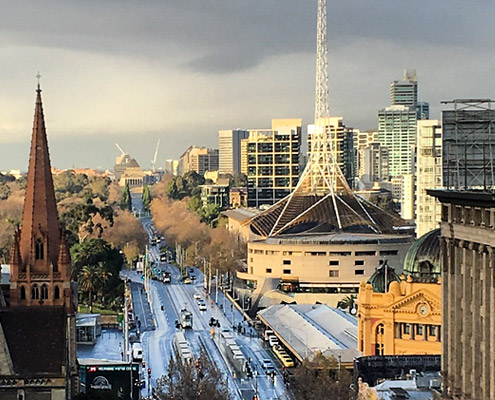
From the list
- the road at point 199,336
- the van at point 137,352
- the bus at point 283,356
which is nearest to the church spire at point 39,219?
the road at point 199,336

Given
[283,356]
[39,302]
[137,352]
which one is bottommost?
[283,356]

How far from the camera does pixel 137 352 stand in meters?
96.9

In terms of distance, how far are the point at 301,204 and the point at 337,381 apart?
3848 inches

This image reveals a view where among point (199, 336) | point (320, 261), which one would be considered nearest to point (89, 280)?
point (199, 336)

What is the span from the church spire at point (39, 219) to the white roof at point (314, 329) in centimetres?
2278

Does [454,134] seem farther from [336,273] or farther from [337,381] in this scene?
[336,273]

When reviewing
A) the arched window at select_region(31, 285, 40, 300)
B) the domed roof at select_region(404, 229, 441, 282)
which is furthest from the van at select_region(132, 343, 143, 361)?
the domed roof at select_region(404, 229, 441, 282)

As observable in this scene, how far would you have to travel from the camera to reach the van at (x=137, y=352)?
93.3 metres

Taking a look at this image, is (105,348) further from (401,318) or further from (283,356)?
(401,318)

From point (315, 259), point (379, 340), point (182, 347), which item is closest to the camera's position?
point (379, 340)

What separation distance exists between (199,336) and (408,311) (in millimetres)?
35163

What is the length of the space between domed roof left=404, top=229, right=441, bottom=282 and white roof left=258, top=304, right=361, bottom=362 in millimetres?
7004

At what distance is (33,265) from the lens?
237ft

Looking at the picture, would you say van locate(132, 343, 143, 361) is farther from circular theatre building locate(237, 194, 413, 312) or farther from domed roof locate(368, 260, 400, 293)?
circular theatre building locate(237, 194, 413, 312)
